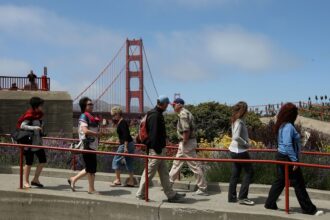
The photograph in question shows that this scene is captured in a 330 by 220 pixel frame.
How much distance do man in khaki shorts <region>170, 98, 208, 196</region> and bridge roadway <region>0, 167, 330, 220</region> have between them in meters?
0.25

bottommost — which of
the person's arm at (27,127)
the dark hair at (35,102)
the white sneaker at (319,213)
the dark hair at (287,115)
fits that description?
the white sneaker at (319,213)

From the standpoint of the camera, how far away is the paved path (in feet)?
20.2

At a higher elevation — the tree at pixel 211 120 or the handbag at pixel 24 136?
the tree at pixel 211 120

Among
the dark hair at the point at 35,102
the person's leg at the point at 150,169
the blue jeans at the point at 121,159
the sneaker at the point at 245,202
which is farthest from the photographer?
the blue jeans at the point at 121,159

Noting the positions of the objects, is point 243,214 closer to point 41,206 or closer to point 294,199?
point 294,199

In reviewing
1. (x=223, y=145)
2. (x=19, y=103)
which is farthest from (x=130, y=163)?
(x=19, y=103)

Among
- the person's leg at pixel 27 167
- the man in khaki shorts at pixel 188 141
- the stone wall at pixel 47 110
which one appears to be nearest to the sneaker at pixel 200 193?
the man in khaki shorts at pixel 188 141

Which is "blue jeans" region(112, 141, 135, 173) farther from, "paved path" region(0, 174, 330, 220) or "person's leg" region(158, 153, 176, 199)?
"person's leg" region(158, 153, 176, 199)

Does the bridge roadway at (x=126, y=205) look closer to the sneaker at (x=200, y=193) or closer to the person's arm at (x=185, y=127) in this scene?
the sneaker at (x=200, y=193)

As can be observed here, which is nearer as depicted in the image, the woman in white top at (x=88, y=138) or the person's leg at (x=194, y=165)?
the woman in white top at (x=88, y=138)

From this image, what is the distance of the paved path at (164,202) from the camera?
6148 mm

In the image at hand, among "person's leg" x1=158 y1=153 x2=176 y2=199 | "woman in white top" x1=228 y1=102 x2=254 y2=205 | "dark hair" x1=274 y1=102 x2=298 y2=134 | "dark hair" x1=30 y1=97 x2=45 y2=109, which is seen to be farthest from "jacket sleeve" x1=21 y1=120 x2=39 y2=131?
"dark hair" x1=274 y1=102 x2=298 y2=134

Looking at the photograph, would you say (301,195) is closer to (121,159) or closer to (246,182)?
(246,182)

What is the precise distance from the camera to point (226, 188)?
7781 mm
